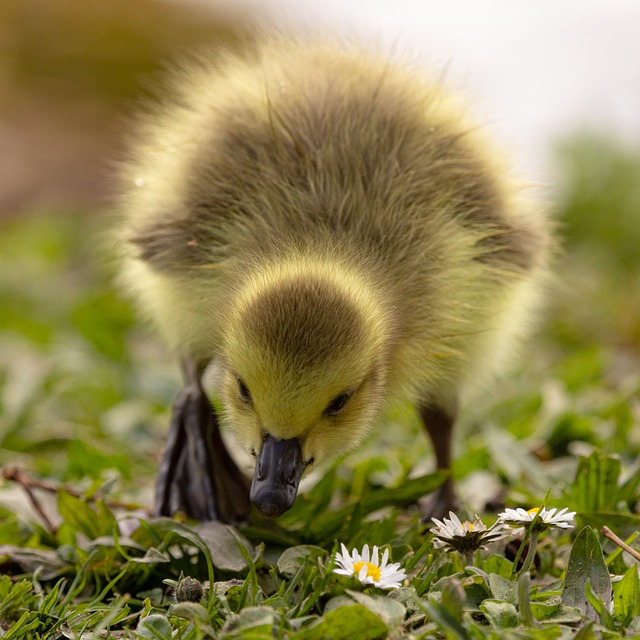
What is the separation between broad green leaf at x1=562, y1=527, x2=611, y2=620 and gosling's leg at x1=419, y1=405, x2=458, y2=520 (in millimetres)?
657

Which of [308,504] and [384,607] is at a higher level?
[384,607]

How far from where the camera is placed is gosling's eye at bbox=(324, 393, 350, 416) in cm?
187

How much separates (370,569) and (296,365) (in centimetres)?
40

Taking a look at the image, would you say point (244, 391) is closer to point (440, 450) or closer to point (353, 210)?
point (353, 210)

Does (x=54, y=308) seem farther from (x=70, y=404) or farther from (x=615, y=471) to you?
(x=615, y=471)

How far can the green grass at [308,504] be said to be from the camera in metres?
1.71

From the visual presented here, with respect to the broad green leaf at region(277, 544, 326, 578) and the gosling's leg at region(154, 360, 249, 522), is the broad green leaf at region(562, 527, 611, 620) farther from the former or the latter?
the gosling's leg at region(154, 360, 249, 522)

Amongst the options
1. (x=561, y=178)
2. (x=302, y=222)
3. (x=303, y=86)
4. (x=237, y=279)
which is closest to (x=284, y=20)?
(x=303, y=86)

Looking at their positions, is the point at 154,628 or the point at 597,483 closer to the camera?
the point at 154,628

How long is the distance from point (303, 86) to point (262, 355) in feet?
2.86

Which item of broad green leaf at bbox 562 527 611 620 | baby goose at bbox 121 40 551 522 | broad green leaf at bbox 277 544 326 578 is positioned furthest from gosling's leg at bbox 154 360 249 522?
broad green leaf at bbox 562 527 611 620

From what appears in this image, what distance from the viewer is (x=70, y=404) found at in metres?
3.49

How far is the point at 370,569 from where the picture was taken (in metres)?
1.77

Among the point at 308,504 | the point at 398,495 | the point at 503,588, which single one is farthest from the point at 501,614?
the point at 308,504
